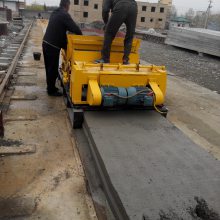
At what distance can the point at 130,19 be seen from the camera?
17.7 ft

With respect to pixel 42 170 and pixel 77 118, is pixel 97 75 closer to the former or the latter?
pixel 77 118

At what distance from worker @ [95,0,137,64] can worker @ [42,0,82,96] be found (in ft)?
2.49

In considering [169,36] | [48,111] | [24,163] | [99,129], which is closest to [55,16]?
[48,111]

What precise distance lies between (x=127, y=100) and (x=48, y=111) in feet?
5.81

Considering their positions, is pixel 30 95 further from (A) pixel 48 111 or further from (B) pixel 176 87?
(B) pixel 176 87

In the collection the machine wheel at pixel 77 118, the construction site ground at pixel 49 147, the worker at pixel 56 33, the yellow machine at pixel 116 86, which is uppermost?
the worker at pixel 56 33

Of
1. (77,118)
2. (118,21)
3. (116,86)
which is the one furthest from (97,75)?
(118,21)

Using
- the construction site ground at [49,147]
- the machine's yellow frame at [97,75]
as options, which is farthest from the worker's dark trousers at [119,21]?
the construction site ground at [49,147]

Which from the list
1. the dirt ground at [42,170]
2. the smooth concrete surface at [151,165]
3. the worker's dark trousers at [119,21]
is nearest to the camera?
the smooth concrete surface at [151,165]

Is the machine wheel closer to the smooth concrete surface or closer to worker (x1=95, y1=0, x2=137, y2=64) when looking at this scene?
the smooth concrete surface

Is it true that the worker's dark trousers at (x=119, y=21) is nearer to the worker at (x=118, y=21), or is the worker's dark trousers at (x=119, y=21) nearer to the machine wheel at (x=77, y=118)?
the worker at (x=118, y=21)

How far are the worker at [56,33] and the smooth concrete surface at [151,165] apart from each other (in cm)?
203

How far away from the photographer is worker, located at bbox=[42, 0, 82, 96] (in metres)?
5.75

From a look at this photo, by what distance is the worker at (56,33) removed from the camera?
5754 millimetres
